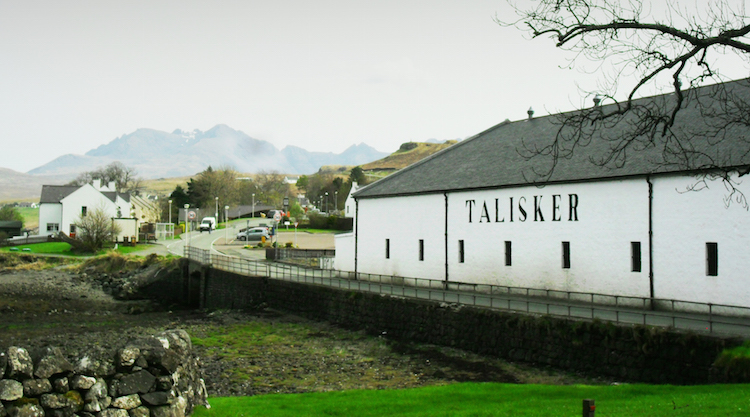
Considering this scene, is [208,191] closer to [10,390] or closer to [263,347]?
[263,347]

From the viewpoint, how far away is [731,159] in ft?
67.6

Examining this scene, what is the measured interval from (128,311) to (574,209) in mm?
30363

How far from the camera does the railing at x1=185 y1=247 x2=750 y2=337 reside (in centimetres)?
1783

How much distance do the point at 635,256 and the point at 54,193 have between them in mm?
86874

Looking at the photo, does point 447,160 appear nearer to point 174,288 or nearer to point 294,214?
point 174,288

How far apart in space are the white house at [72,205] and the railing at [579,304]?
56.4m

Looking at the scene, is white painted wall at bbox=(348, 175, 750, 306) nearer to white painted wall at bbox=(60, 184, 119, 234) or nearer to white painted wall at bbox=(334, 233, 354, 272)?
white painted wall at bbox=(334, 233, 354, 272)

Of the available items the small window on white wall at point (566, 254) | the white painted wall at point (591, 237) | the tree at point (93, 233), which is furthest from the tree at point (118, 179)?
the small window on white wall at point (566, 254)

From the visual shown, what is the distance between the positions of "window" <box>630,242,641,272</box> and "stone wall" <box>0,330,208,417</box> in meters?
18.8

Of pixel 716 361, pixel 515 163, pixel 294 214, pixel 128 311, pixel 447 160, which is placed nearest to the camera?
pixel 716 361

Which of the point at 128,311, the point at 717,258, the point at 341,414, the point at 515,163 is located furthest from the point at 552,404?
the point at 128,311

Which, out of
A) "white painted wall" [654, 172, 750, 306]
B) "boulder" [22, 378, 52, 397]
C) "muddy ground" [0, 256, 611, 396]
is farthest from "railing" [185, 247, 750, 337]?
"boulder" [22, 378, 52, 397]

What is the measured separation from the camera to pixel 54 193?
8800cm

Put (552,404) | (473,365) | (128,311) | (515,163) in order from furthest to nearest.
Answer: (128,311) → (515,163) → (473,365) → (552,404)
